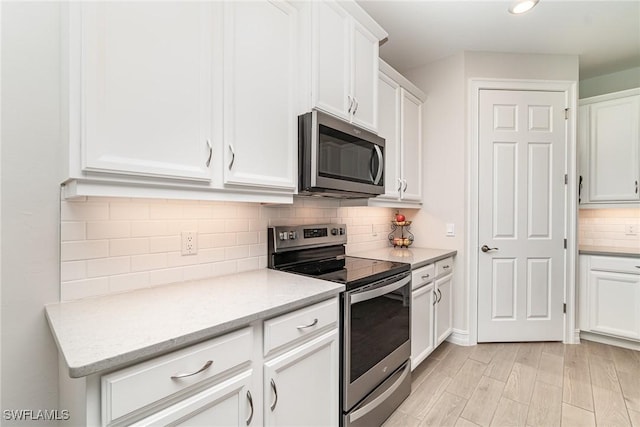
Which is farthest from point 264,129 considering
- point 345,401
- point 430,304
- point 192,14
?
point 430,304

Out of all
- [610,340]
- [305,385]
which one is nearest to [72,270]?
[305,385]

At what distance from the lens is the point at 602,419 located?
71.6 inches

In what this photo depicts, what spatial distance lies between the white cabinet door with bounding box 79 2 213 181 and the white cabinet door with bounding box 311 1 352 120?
600 millimetres

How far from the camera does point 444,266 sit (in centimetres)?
267

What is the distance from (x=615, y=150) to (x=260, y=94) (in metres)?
3.43

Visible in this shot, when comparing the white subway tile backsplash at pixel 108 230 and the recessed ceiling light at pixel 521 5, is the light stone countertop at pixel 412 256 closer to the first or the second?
the white subway tile backsplash at pixel 108 230

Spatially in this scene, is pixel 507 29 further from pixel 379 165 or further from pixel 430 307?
pixel 430 307

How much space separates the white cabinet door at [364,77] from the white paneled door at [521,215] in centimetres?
135

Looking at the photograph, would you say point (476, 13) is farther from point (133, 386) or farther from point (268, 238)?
point (133, 386)

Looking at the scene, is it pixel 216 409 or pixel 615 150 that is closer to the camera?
pixel 216 409

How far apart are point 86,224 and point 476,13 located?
282cm

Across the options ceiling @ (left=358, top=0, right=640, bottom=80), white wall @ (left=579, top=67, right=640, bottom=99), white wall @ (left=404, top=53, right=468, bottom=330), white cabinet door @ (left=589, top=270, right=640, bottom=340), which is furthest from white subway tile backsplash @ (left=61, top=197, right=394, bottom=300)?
white wall @ (left=579, top=67, right=640, bottom=99)

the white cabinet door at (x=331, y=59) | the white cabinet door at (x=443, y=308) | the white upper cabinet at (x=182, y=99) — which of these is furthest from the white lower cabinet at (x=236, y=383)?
the white cabinet door at (x=443, y=308)

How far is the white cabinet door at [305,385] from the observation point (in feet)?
3.88
